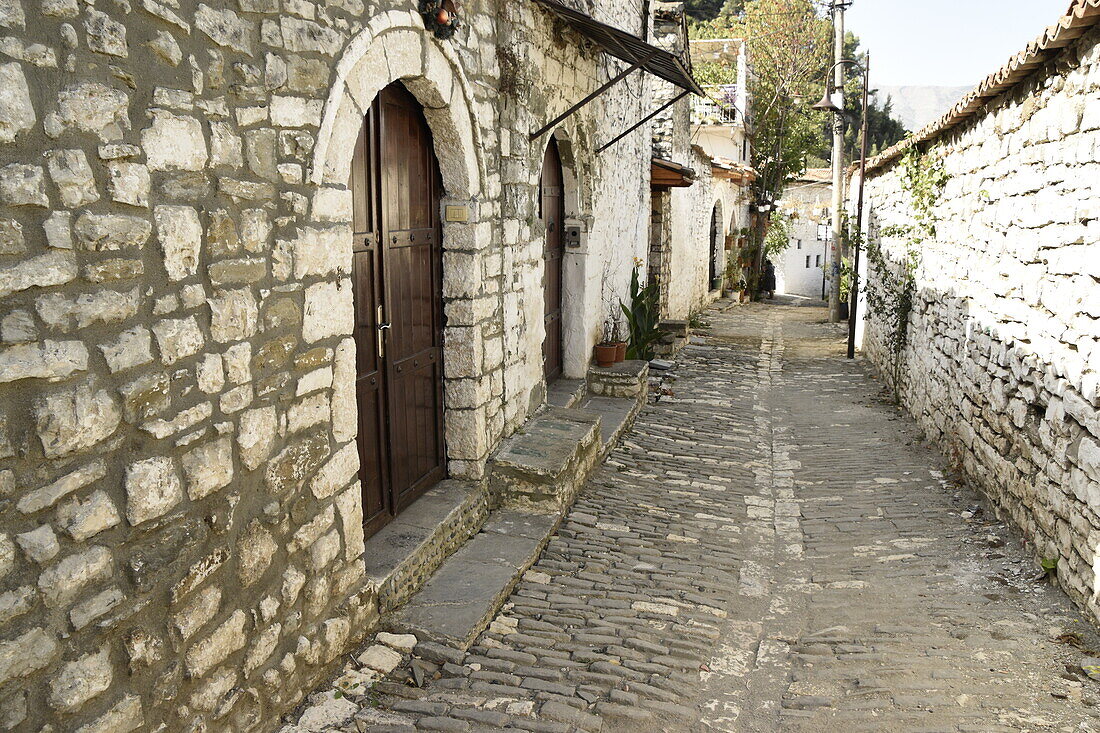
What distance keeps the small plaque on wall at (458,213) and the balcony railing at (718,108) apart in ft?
60.8

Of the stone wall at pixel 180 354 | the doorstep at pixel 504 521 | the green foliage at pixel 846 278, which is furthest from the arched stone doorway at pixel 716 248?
the stone wall at pixel 180 354

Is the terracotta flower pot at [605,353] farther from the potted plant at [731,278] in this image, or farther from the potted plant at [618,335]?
the potted plant at [731,278]

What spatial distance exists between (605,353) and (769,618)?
465 centimetres

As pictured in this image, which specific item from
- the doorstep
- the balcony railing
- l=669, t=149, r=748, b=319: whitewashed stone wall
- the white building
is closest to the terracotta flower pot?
the doorstep

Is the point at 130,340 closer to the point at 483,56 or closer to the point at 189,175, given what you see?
the point at 189,175

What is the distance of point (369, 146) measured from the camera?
14.0 feet

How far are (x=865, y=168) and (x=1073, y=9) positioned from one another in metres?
8.33

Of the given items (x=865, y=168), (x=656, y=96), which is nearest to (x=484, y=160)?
(x=865, y=168)

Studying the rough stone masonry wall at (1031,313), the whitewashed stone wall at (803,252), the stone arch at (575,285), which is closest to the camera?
the rough stone masonry wall at (1031,313)

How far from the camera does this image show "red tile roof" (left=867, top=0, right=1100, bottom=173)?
4.19 metres

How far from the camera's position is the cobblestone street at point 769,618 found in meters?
3.49

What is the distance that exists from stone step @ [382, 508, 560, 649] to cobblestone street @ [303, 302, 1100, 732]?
0.31 feet

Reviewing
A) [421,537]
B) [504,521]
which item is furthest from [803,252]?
[421,537]

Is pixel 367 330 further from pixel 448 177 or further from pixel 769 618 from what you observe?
pixel 769 618
